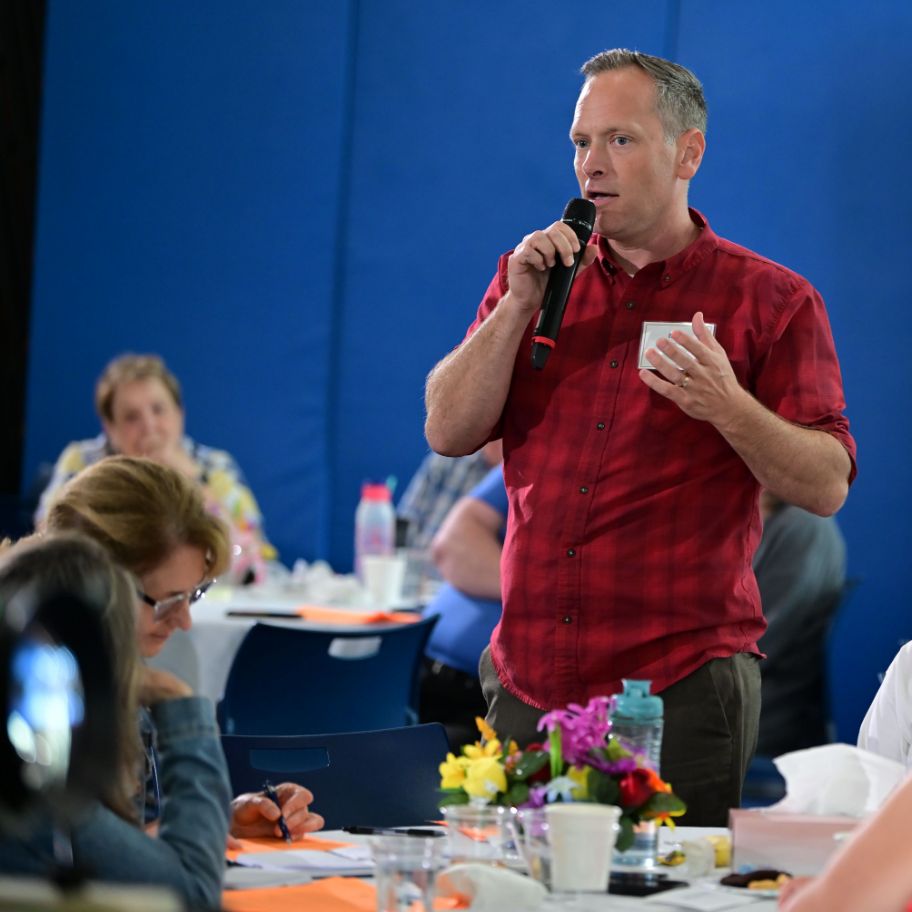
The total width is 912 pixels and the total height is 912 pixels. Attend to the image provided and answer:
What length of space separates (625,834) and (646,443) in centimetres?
94

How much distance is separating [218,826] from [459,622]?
2.54m

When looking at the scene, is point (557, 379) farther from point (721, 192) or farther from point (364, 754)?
point (721, 192)

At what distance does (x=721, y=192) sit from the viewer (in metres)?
6.15

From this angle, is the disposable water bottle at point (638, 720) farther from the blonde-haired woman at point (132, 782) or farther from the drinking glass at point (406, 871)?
the blonde-haired woman at point (132, 782)

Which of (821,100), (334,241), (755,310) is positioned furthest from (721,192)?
(755,310)

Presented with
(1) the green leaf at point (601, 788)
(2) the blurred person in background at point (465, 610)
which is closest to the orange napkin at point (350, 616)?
(2) the blurred person in background at point (465, 610)

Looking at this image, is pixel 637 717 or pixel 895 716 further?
pixel 895 716

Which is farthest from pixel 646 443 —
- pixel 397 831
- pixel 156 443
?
pixel 156 443

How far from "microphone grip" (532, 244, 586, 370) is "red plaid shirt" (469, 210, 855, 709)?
0.16 m

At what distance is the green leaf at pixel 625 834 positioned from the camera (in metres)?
1.67

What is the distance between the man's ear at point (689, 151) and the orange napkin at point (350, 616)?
2.11 metres

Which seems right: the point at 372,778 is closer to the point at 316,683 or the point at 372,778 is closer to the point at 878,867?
the point at 878,867

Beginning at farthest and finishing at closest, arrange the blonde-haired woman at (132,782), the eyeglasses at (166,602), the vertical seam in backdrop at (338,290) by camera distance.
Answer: the vertical seam in backdrop at (338,290)
the eyeglasses at (166,602)
the blonde-haired woman at (132,782)

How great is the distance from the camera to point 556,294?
2436 millimetres
